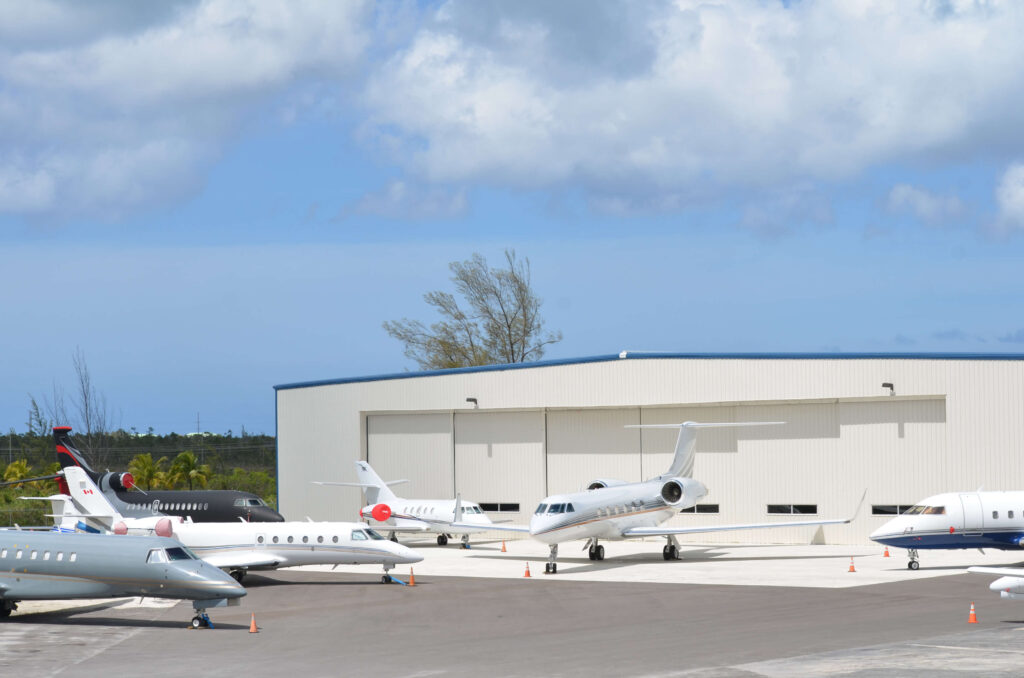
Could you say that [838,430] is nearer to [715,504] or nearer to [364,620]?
[715,504]

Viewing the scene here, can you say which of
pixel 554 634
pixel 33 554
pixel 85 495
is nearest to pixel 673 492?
pixel 554 634

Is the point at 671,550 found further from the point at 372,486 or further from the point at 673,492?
the point at 372,486

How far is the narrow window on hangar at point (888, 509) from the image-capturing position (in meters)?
43.2

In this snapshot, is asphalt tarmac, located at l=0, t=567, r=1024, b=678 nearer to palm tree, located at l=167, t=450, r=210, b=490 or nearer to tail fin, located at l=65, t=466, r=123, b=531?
tail fin, located at l=65, t=466, r=123, b=531

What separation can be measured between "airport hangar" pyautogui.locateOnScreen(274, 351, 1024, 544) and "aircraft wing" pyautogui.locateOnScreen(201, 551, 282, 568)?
17.5m

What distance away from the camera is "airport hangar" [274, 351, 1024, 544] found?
139 ft

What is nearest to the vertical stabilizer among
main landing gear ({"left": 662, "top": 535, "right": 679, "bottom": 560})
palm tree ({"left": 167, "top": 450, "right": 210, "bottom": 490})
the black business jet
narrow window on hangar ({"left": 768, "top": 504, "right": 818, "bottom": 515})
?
the black business jet

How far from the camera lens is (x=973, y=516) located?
34.3 m

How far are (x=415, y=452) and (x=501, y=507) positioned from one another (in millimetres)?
4687

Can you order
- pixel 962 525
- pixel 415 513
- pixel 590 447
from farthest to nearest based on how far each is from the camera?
pixel 590 447
pixel 415 513
pixel 962 525

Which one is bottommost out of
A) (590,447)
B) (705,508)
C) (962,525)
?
(705,508)

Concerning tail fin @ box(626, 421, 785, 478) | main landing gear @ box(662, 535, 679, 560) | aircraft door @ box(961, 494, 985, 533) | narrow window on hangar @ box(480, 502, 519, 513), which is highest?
tail fin @ box(626, 421, 785, 478)

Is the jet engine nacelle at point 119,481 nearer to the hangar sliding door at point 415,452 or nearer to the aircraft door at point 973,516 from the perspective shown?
the hangar sliding door at point 415,452

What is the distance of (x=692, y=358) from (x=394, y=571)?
14.1 meters
